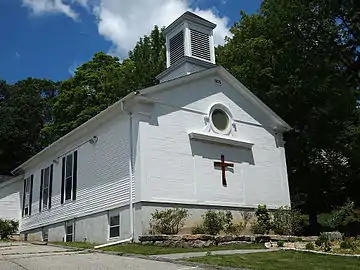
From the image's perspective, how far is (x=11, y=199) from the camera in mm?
28188

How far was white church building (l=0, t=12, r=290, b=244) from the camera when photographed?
16.5 metres

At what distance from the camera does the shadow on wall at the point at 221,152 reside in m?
17.9

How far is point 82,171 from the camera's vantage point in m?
20.2

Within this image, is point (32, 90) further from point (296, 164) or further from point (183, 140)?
point (183, 140)

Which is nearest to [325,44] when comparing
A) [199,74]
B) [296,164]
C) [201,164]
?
[296,164]

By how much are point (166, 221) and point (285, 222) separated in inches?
225

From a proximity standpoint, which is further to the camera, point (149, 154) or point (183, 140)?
point (183, 140)

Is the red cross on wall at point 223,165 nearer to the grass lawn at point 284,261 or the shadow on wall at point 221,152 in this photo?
the shadow on wall at point 221,152

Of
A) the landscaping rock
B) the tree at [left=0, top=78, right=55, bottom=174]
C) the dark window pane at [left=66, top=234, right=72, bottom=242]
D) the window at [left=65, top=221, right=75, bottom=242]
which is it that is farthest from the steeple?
the tree at [left=0, top=78, right=55, bottom=174]

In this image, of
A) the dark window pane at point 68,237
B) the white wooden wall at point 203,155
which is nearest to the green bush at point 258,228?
the white wooden wall at point 203,155

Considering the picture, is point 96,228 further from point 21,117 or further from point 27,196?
point 21,117

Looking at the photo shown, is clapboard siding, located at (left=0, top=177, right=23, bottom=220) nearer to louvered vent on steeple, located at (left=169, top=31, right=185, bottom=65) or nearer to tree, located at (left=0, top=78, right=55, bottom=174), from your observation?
louvered vent on steeple, located at (left=169, top=31, right=185, bottom=65)

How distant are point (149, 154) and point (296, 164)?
13352mm

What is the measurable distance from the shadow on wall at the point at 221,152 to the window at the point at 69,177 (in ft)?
20.7
